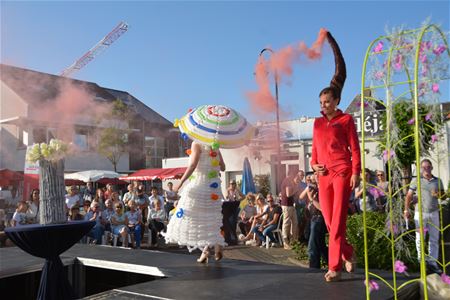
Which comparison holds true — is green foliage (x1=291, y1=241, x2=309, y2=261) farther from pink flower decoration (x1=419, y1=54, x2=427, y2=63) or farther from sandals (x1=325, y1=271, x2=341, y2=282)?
pink flower decoration (x1=419, y1=54, x2=427, y2=63)

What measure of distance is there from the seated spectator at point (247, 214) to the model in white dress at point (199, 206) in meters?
6.27

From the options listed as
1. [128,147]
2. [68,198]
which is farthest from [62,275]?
[128,147]

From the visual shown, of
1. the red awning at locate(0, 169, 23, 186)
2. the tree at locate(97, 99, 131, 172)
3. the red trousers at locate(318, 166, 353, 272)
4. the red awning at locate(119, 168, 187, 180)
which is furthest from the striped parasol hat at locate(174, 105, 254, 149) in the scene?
the tree at locate(97, 99, 131, 172)

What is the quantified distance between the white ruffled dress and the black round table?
1067 millimetres

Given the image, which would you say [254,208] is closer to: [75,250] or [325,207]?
[75,250]

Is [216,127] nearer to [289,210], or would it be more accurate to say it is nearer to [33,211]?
[289,210]

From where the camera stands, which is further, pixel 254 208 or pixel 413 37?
pixel 254 208

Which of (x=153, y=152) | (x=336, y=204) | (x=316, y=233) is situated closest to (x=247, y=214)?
(x=316, y=233)

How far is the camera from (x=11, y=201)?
18516 mm

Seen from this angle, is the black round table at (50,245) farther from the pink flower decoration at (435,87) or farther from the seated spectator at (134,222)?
the seated spectator at (134,222)

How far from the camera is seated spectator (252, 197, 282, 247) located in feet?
31.3

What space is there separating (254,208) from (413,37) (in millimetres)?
8357

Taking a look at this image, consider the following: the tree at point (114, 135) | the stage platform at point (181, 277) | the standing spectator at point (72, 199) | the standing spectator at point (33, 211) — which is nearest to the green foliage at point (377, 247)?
the stage platform at point (181, 277)

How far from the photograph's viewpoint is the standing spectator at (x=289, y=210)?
28.9ft
